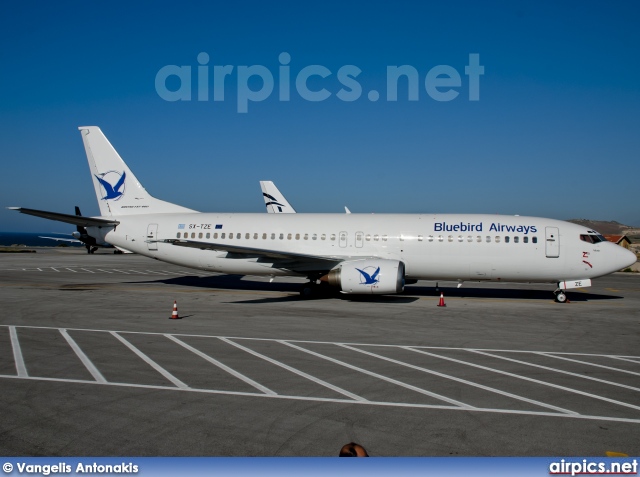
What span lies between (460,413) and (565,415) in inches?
66.7

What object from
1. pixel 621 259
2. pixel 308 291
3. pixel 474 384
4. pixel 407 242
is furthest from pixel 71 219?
pixel 621 259

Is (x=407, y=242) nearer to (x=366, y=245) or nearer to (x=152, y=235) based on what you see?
(x=366, y=245)

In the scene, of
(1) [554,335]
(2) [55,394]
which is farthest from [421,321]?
(2) [55,394]

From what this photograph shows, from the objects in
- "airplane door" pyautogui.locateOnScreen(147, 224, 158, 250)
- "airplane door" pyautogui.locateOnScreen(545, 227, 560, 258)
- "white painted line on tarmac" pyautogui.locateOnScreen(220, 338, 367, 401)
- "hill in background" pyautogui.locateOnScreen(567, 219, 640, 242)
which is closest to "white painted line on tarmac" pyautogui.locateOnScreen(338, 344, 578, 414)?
"white painted line on tarmac" pyautogui.locateOnScreen(220, 338, 367, 401)

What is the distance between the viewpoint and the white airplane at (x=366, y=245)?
22.0m

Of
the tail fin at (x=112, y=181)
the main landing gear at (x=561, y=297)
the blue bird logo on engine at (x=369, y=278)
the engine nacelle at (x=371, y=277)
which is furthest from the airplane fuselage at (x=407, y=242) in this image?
the blue bird logo on engine at (x=369, y=278)

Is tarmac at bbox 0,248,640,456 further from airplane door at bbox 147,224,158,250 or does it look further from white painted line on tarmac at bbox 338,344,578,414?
airplane door at bbox 147,224,158,250

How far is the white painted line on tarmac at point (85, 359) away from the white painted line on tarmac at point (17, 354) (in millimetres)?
1127

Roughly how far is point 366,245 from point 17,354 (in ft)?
50.4

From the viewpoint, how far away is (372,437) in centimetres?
715

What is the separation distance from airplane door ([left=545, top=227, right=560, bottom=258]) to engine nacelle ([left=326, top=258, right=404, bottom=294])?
6.65 meters

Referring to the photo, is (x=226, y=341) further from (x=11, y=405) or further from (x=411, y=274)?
(x=411, y=274)

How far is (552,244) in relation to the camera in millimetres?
22203

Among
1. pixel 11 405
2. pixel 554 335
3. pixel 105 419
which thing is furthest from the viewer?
pixel 554 335
